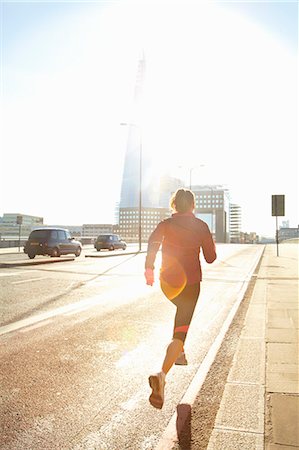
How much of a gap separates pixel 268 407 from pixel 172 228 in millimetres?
1736

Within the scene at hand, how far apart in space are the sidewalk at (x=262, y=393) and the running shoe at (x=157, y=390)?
0.47 meters

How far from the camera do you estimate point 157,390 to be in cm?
328

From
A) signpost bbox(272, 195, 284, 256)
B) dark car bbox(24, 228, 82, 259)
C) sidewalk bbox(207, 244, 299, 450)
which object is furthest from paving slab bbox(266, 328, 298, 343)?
signpost bbox(272, 195, 284, 256)

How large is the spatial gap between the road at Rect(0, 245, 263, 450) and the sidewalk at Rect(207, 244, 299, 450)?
1.58 ft

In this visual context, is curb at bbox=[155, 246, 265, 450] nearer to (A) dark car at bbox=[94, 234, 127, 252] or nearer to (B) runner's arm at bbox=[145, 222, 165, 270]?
(B) runner's arm at bbox=[145, 222, 165, 270]

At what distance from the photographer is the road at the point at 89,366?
117 inches

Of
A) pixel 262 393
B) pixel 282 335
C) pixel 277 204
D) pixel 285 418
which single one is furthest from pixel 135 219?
pixel 285 418

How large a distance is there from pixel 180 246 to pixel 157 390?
1274mm

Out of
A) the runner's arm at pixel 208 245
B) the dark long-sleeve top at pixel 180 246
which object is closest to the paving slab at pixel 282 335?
the runner's arm at pixel 208 245

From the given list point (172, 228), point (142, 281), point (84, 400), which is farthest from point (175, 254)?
point (142, 281)

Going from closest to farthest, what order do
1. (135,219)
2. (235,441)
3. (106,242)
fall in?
(235,441) → (106,242) → (135,219)

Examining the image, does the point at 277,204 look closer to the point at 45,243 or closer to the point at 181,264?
the point at 45,243

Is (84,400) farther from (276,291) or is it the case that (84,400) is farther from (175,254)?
(276,291)

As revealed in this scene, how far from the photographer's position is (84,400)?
3520 millimetres
